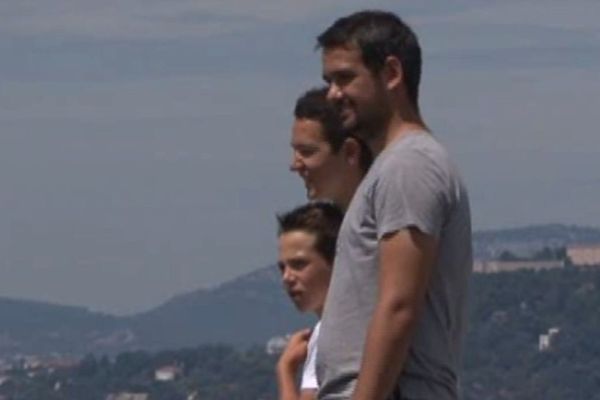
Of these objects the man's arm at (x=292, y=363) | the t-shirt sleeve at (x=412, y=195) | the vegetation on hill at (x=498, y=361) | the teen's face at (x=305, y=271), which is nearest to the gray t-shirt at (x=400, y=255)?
the t-shirt sleeve at (x=412, y=195)

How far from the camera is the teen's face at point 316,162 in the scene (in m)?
7.63

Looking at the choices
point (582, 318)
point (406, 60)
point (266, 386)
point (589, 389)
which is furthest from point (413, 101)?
point (582, 318)

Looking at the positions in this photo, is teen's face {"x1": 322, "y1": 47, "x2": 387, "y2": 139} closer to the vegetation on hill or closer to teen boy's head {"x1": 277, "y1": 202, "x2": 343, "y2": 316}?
teen boy's head {"x1": 277, "y1": 202, "x2": 343, "y2": 316}

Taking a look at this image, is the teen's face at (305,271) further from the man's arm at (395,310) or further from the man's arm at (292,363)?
the man's arm at (395,310)

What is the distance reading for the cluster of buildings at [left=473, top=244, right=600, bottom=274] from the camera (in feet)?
473

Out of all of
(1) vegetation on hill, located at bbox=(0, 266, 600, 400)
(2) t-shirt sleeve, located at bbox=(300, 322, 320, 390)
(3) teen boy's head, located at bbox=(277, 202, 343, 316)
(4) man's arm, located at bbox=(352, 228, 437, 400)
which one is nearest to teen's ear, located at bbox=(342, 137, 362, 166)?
(3) teen boy's head, located at bbox=(277, 202, 343, 316)

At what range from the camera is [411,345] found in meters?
6.79

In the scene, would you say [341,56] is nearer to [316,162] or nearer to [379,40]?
[379,40]

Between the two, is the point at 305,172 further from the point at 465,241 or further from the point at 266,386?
the point at 266,386

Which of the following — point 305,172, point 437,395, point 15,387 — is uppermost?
point 305,172

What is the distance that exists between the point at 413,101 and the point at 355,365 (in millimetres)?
720

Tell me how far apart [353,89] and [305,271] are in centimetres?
103

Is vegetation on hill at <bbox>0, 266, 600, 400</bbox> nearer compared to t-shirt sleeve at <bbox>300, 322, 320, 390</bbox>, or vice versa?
t-shirt sleeve at <bbox>300, 322, 320, 390</bbox>

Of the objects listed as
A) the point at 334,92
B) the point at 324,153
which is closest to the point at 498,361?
the point at 324,153
